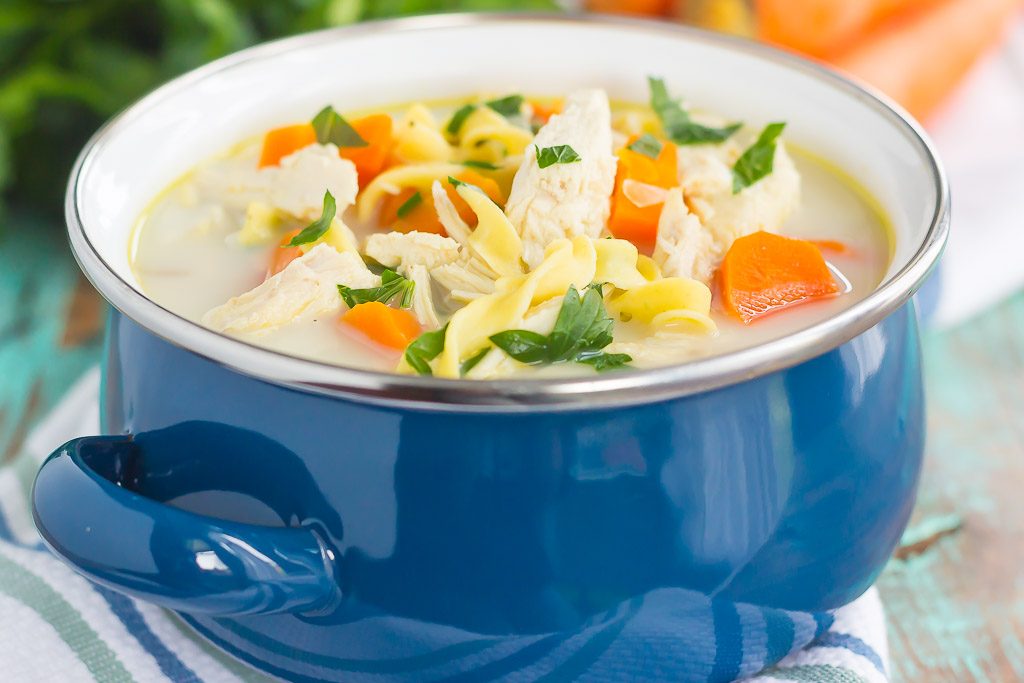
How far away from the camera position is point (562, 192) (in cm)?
192

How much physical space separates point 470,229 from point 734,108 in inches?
31.7

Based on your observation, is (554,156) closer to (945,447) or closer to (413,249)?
(413,249)

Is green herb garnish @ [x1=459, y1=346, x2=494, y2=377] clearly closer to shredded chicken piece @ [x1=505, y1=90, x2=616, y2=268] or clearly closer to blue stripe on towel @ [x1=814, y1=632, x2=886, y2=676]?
shredded chicken piece @ [x1=505, y1=90, x2=616, y2=268]

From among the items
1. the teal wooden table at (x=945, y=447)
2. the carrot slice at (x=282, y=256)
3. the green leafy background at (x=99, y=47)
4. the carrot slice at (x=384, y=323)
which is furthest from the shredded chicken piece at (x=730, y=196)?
the green leafy background at (x=99, y=47)

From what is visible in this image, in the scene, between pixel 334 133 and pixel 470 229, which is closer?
pixel 470 229

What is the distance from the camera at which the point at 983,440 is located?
2832mm

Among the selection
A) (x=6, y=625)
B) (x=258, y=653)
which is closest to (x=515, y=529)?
(x=258, y=653)

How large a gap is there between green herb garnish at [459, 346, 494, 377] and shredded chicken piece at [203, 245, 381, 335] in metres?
0.28

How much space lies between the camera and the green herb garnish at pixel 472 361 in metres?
1.63

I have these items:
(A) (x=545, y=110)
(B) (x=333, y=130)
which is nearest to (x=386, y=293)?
(B) (x=333, y=130)

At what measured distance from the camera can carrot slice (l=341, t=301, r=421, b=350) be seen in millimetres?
1734

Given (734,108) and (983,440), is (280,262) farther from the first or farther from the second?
(983,440)

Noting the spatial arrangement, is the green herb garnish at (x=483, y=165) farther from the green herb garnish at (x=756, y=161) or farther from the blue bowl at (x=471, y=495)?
the blue bowl at (x=471, y=495)

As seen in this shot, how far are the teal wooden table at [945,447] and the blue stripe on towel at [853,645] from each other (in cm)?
33
